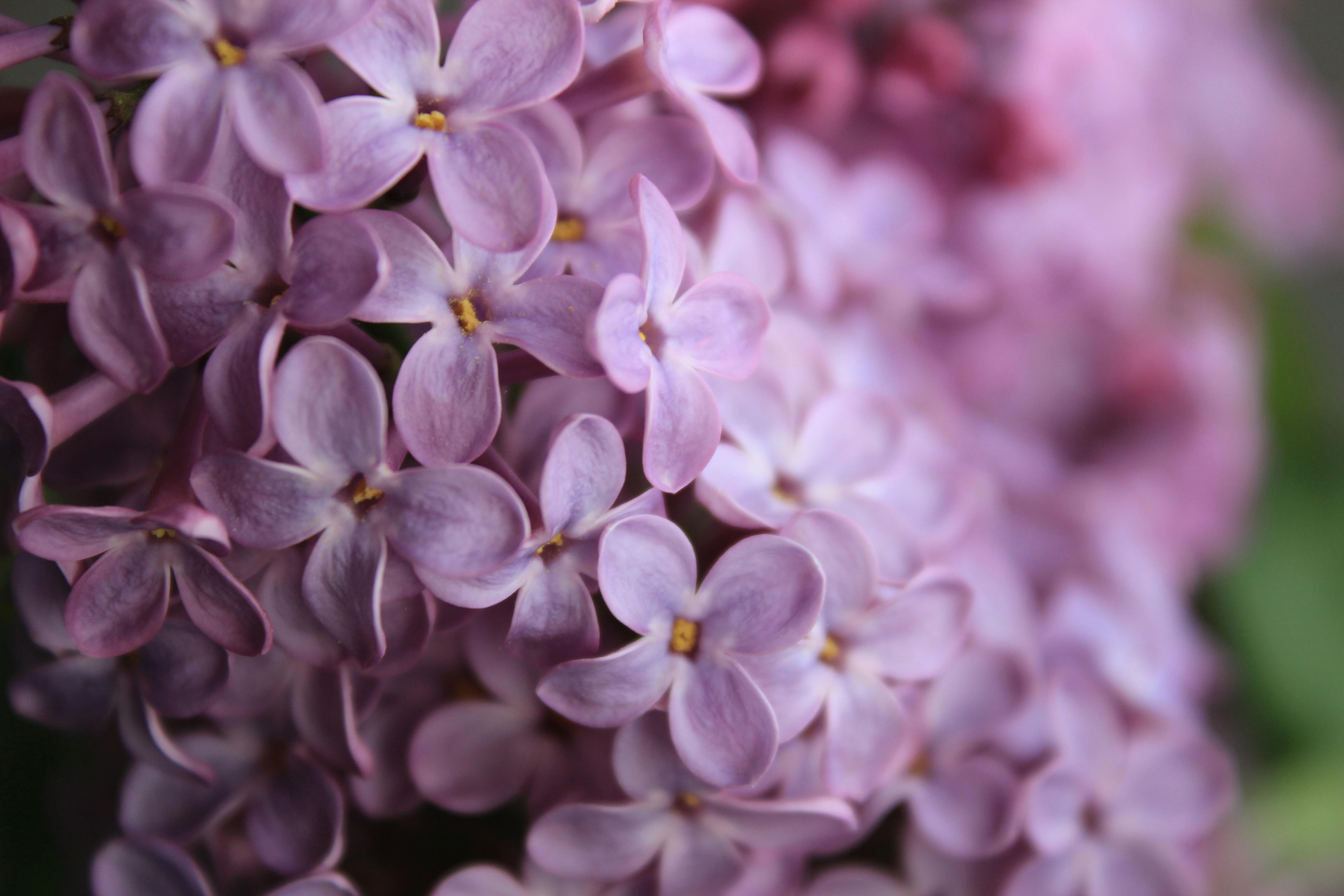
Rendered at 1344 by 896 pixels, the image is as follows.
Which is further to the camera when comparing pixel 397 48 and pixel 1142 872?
pixel 1142 872

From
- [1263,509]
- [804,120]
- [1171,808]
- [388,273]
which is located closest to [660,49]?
[388,273]

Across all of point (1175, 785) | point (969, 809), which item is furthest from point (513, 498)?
point (1175, 785)

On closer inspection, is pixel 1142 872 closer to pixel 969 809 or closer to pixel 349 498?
pixel 969 809

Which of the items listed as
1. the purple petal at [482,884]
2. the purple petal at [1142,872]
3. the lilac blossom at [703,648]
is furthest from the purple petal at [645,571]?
the purple petal at [1142,872]

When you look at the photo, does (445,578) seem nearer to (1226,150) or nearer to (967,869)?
(967,869)

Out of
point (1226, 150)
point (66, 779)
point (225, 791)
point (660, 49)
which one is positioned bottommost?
point (66, 779)

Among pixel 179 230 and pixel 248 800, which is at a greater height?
pixel 179 230
